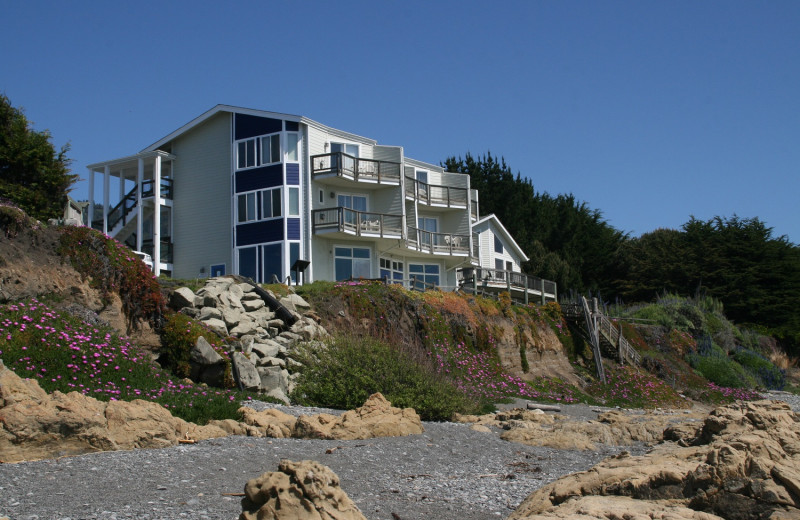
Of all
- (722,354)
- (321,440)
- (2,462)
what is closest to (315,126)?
(722,354)

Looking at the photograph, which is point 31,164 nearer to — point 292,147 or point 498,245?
point 292,147

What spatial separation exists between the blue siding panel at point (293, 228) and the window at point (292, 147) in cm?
298

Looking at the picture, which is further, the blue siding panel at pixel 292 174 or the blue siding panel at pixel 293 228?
the blue siding panel at pixel 292 174

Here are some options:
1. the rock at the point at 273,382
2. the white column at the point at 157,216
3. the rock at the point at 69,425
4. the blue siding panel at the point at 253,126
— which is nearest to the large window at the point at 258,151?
the blue siding panel at the point at 253,126

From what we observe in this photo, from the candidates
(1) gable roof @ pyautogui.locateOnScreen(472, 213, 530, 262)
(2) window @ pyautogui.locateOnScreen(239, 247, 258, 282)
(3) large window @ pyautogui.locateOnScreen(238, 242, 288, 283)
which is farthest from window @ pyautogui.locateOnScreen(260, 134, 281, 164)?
(1) gable roof @ pyautogui.locateOnScreen(472, 213, 530, 262)

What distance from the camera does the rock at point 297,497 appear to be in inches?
249

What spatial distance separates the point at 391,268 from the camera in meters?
41.0

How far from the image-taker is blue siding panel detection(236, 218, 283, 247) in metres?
36.0

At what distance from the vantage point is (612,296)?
57719 millimetres

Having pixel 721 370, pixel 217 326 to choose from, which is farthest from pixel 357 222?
pixel 217 326

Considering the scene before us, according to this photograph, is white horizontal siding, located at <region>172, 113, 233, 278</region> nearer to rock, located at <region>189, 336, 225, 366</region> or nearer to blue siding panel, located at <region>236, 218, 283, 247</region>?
blue siding panel, located at <region>236, 218, 283, 247</region>

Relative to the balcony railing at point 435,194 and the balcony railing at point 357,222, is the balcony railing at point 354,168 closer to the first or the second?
the balcony railing at point 357,222

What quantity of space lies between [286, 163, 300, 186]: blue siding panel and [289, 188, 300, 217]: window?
1.10ft

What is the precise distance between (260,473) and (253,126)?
30241mm
